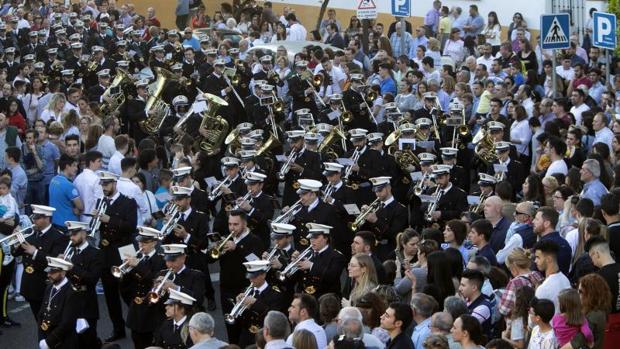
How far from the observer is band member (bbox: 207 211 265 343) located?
14.9 meters

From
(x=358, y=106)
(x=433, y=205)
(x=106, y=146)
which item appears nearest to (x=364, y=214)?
(x=433, y=205)

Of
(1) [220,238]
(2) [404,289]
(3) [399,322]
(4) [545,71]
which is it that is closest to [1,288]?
(1) [220,238]

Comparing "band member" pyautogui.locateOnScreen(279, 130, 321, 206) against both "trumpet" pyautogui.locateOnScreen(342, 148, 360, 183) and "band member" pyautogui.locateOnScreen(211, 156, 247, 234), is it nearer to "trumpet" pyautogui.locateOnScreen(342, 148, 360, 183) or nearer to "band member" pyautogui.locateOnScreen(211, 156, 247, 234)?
"trumpet" pyautogui.locateOnScreen(342, 148, 360, 183)

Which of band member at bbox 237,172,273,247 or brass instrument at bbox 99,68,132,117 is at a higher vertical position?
brass instrument at bbox 99,68,132,117

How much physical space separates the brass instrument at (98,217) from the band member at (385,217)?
2892mm

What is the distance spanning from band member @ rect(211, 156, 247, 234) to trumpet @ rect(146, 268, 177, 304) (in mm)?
2965

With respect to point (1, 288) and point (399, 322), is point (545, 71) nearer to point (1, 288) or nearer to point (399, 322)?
point (1, 288)

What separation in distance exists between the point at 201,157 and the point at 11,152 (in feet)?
10.3

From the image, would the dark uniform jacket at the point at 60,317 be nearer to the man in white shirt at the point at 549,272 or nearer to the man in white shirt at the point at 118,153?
the man in white shirt at the point at 549,272

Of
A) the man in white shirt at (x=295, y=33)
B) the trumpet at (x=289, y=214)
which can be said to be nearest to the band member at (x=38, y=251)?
the trumpet at (x=289, y=214)

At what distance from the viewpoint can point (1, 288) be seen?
52.5 ft

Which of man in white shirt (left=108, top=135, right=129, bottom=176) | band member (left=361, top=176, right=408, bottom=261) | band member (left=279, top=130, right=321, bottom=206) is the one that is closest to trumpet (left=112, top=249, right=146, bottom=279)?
band member (left=361, top=176, right=408, bottom=261)

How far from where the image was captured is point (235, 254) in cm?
1503

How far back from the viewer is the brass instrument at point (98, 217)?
15859 mm
